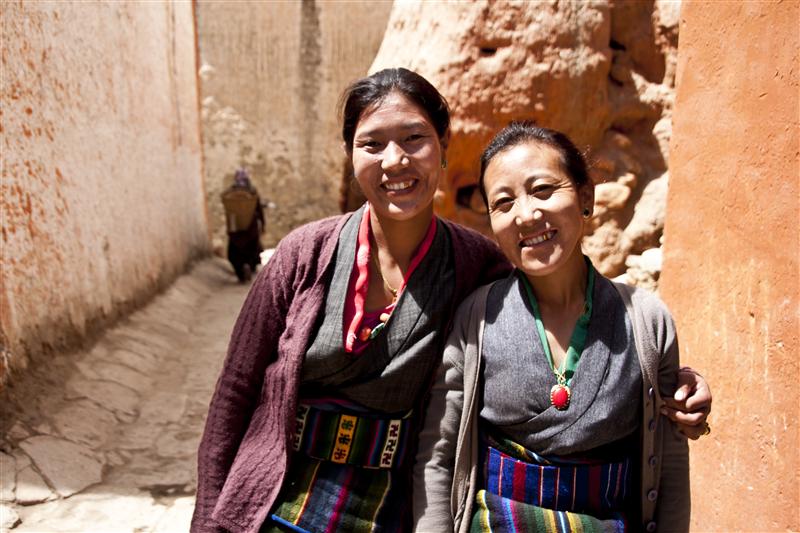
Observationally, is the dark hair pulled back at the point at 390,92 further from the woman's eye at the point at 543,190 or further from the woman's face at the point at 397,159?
the woman's eye at the point at 543,190

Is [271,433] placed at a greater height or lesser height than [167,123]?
lesser

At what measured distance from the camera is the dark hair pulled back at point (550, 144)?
147 centimetres

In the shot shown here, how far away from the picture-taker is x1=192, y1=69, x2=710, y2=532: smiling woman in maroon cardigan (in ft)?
4.90

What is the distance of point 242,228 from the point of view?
899 cm

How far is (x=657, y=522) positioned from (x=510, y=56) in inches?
106

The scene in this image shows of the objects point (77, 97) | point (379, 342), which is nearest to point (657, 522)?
point (379, 342)

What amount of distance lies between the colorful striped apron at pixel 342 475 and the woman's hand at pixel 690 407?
556 mm

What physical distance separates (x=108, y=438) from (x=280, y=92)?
34.6 feet

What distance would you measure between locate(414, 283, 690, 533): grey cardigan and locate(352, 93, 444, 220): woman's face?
0.30m

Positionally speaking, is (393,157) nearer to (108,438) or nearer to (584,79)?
(584,79)

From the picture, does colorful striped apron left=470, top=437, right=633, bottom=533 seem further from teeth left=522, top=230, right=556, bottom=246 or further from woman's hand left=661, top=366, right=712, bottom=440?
teeth left=522, top=230, right=556, bottom=246

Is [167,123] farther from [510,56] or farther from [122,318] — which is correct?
[510,56]

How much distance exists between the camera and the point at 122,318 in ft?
17.4

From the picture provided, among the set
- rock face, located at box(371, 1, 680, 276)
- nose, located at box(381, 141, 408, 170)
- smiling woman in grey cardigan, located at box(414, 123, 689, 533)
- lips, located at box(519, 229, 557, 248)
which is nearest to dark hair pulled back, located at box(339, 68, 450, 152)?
nose, located at box(381, 141, 408, 170)
